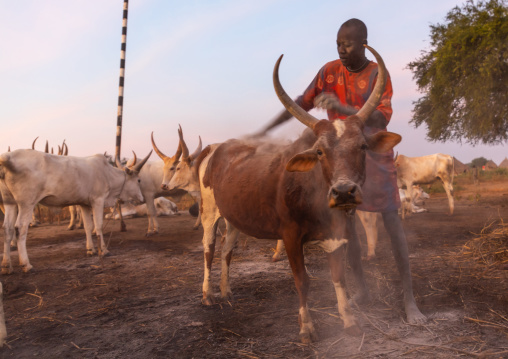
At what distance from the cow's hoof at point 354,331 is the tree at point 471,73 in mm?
13289

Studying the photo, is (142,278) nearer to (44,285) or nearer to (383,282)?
(44,285)

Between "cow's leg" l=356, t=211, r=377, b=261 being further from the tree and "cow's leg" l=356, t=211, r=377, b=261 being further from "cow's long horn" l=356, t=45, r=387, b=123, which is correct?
the tree

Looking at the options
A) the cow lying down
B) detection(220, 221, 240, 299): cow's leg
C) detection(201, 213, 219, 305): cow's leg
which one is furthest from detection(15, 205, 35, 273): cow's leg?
the cow lying down

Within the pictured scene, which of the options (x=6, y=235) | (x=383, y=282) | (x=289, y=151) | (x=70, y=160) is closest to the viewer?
(x=289, y=151)

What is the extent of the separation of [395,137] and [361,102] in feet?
2.52

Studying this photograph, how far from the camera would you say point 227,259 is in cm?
424

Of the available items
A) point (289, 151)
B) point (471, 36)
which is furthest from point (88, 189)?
point (471, 36)

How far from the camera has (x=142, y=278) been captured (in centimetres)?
539

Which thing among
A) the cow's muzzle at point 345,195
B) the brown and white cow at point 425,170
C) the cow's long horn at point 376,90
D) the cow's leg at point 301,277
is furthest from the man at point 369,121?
the brown and white cow at point 425,170

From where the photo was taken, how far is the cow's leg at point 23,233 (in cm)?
605

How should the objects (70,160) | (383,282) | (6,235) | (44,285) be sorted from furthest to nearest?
1. (70,160)
2. (6,235)
3. (44,285)
4. (383,282)

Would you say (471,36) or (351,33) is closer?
(351,33)

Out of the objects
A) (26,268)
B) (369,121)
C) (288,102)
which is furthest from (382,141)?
(26,268)

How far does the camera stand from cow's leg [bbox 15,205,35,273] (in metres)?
6.05
